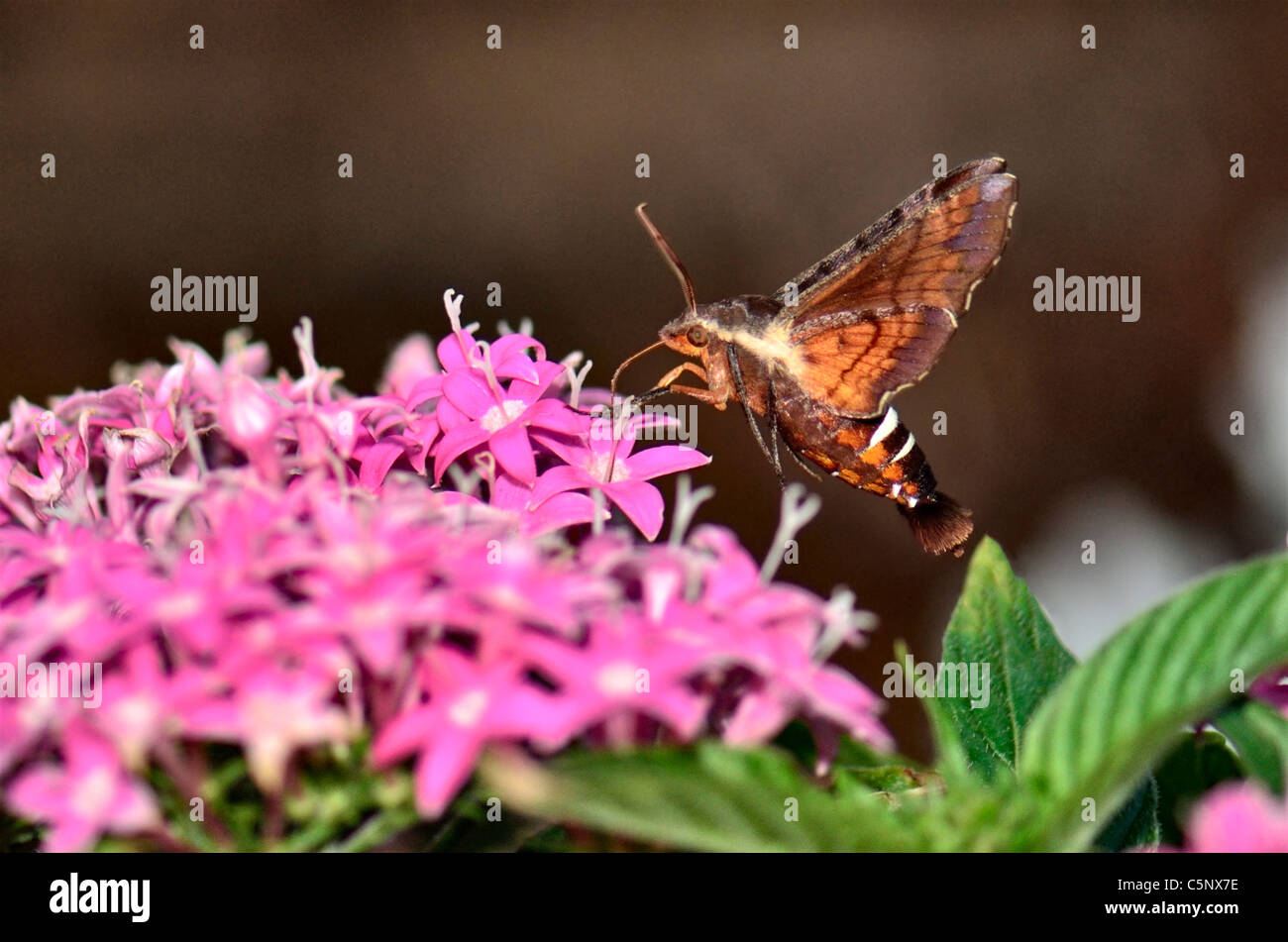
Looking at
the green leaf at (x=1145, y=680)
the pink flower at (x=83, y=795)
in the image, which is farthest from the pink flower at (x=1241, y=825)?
the pink flower at (x=83, y=795)

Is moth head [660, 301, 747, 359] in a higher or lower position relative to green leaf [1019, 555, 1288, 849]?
higher

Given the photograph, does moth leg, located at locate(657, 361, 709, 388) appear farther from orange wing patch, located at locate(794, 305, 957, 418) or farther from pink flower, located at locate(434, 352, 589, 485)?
pink flower, located at locate(434, 352, 589, 485)

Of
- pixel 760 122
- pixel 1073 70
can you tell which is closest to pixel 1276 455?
pixel 1073 70

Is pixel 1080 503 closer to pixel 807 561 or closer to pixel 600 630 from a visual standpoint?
pixel 807 561

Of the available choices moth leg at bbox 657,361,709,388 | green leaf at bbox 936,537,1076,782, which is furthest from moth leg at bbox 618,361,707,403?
green leaf at bbox 936,537,1076,782

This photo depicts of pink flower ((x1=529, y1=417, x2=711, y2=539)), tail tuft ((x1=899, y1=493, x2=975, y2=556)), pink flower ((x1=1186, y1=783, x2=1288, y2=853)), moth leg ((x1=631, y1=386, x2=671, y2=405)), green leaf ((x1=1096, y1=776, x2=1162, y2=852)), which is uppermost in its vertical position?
moth leg ((x1=631, y1=386, x2=671, y2=405))
